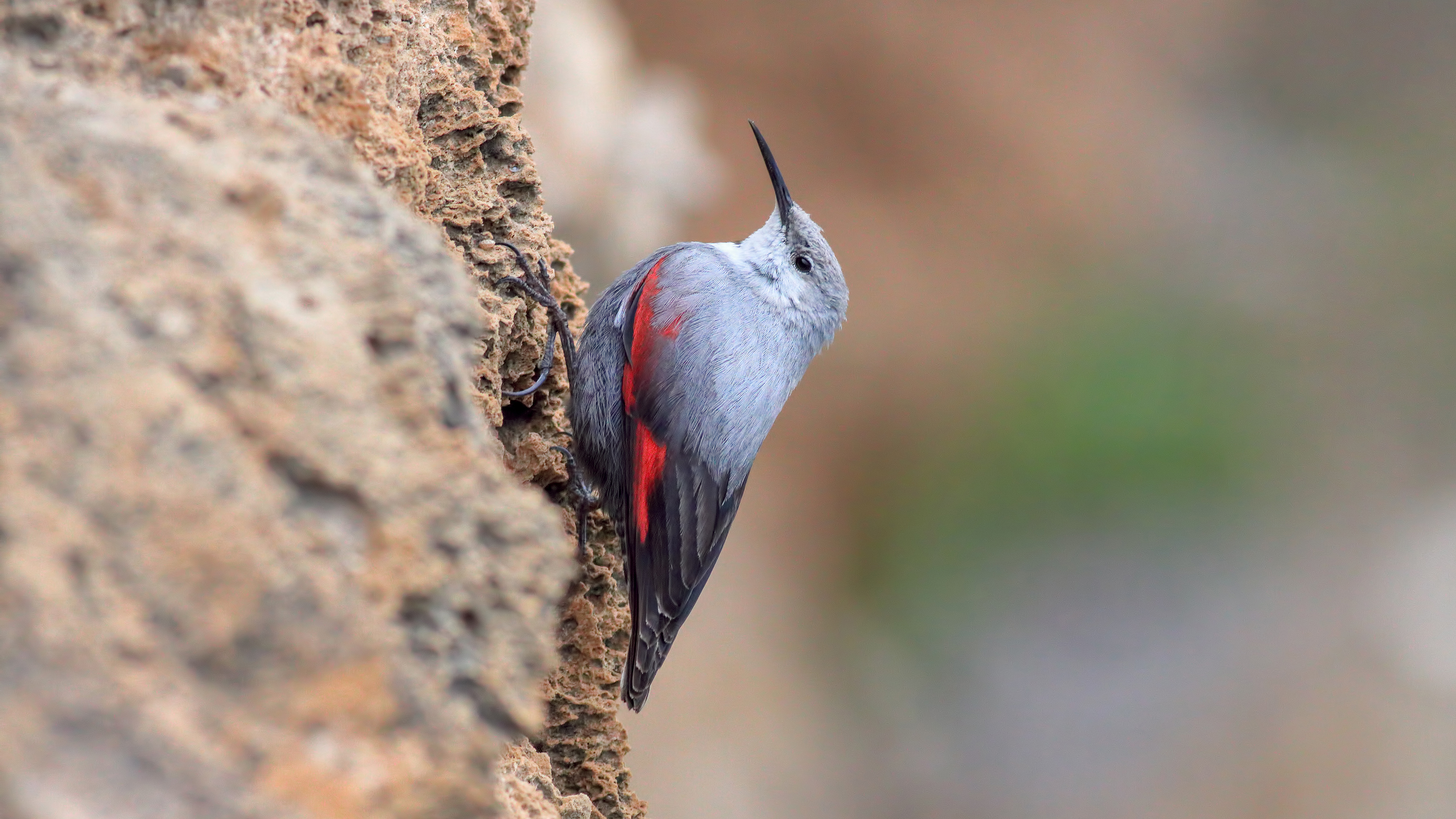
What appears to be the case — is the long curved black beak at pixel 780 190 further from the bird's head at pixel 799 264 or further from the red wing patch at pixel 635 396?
the red wing patch at pixel 635 396

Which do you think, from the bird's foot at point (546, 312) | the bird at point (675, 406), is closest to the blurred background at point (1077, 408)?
the bird at point (675, 406)

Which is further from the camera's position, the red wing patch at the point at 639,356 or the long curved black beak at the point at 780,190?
the long curved black beak at the point at 780,190

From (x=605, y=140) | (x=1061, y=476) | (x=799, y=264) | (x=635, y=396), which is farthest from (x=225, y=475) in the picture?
(x=1061, y=476)

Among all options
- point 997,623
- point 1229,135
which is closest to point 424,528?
point 997,623

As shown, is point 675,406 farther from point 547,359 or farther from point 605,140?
point 605,140

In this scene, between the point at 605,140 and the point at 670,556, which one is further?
Answer: the point at 605,140
